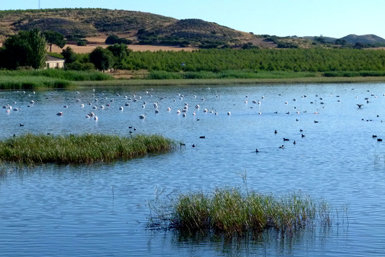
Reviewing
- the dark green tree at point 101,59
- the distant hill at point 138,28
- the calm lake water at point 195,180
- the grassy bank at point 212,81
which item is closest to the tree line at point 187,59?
the dark green tree at point 101,59

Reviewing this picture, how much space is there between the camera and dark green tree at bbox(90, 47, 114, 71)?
7999 centimetres

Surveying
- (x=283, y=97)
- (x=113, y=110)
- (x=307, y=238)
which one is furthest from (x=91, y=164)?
(x=283, y=97)

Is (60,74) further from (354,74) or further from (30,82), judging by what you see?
(354,74)

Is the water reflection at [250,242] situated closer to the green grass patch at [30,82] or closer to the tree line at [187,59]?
the green grass patch at [30,82]

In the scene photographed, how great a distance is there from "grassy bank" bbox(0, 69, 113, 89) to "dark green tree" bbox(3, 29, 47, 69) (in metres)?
6.12

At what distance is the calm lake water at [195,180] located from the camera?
45.7ft

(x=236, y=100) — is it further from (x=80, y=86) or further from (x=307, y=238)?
(x=307, y=238)

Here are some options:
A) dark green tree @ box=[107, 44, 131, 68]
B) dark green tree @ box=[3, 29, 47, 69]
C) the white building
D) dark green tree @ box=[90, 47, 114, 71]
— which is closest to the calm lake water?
dark green tree @ box=[3, 29, 47, 69]

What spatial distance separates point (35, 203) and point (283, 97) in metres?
37.8

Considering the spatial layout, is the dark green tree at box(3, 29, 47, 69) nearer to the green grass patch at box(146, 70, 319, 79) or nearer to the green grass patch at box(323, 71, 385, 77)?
the green grass patch at box(146, 70, 319, 79)

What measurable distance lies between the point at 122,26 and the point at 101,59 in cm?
9042

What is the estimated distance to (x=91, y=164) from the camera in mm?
22453

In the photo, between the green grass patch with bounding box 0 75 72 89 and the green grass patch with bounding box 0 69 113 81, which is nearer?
the green grass patch with bounding box 0 75 72 89

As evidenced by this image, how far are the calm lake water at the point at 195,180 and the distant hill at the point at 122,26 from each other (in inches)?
4226
